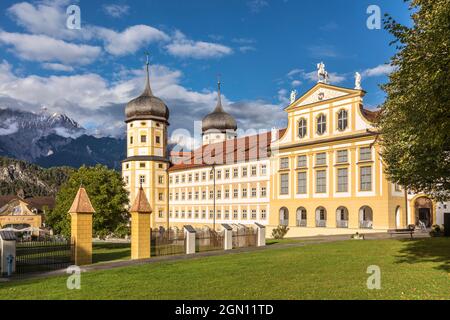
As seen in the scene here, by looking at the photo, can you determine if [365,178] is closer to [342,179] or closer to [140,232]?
[342,179]

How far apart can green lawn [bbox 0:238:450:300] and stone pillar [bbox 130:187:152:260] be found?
3.56 m

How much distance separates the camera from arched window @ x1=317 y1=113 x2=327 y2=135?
47.0 metres

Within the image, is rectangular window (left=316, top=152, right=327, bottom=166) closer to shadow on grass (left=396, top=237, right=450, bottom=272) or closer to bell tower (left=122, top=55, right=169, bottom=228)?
shadow on grass (left=396, top=237, right=450, bottom=272)

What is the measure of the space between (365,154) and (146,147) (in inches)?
1497

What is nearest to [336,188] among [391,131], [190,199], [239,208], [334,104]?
[334,104]

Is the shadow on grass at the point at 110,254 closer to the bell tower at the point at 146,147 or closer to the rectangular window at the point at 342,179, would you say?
the rectangular window at the point at 342,179

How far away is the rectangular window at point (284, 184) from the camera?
5080cm

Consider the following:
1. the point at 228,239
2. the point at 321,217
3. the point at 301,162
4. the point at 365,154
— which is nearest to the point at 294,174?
the point at 301,162

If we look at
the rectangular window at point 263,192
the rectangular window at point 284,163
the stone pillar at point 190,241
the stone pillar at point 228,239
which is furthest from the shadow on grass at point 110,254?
the rectangular window at point 263,192

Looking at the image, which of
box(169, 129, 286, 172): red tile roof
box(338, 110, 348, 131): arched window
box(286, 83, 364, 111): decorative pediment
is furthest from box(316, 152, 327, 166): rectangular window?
box(169, 129, 286, 172): red tile roof

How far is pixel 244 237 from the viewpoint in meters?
29.3
